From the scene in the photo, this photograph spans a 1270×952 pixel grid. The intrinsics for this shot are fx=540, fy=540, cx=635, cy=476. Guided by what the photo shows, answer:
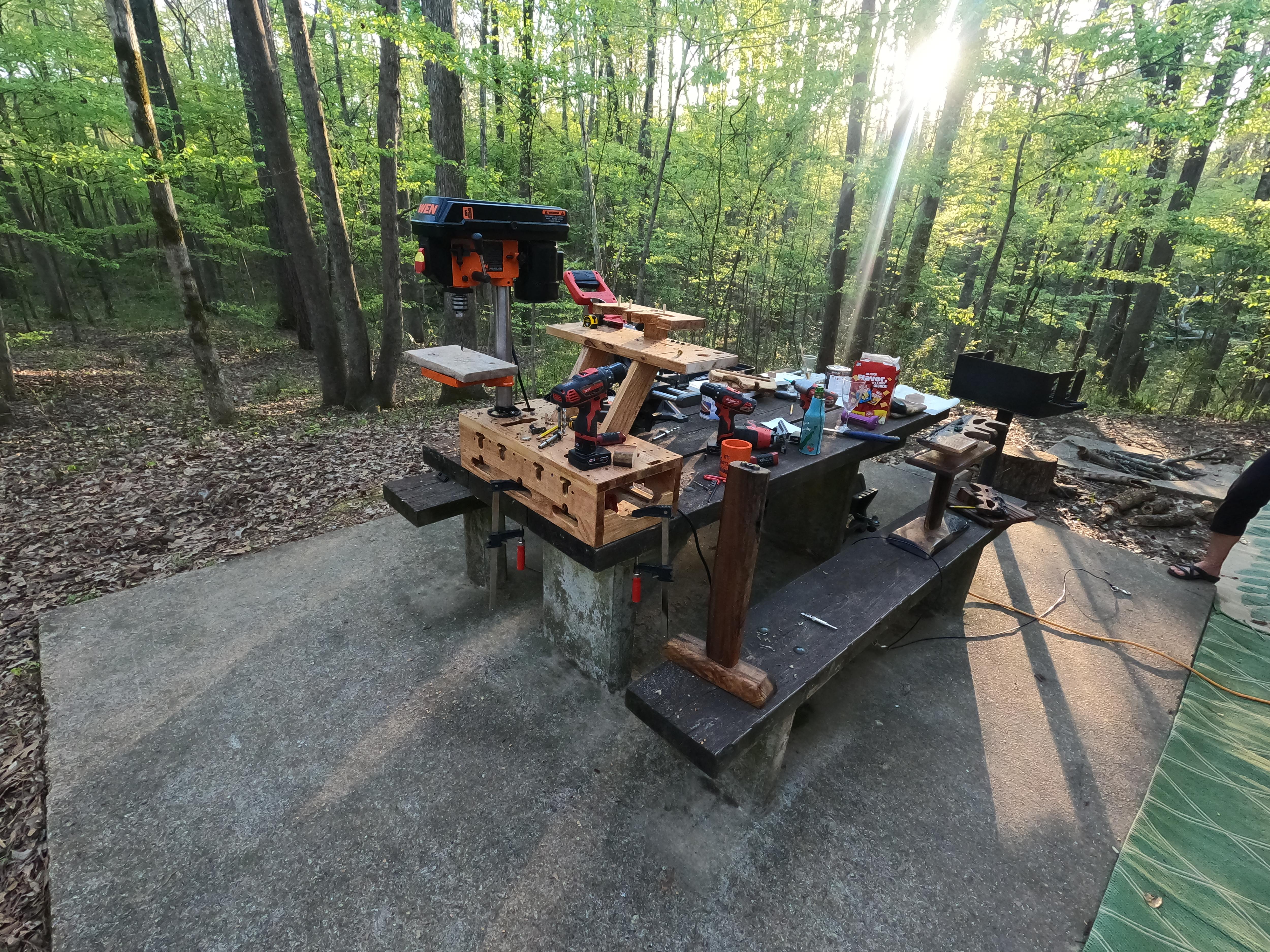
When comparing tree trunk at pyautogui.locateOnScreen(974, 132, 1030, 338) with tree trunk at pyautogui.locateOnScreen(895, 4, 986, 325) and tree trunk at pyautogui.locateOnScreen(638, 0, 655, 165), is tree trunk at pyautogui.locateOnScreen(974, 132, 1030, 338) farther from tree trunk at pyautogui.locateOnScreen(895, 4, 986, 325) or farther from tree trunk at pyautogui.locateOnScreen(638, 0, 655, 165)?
tree trunk at pyautogui.locateOnScreen(638, 0, 655, 165)

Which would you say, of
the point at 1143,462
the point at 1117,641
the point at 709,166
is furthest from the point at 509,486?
the point at 709,166

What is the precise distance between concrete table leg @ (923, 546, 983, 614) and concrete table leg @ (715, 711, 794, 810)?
65.8 inches

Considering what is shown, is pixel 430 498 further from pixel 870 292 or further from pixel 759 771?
pixel 870 292

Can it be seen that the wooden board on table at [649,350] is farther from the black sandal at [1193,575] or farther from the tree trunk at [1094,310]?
the tree trunk at [1094,310]

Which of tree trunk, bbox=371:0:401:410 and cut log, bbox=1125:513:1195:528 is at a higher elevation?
tree trunk, bbox=371:0:401:410

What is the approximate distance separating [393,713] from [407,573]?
120cm

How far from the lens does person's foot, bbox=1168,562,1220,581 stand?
3984 mm

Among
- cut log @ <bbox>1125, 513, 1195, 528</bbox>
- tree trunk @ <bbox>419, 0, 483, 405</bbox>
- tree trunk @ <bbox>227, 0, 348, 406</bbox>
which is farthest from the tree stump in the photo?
tree trunk @ <bbox>227, 0, 348, 406</bbox>

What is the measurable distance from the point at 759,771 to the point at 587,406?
1670 mm

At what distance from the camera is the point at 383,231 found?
6.73 metres

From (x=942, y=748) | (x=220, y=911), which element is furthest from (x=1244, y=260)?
(x=220, y=911)

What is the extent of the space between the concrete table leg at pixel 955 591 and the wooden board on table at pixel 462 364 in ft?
9.36

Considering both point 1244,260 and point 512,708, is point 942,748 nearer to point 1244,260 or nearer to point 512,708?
point 512,708

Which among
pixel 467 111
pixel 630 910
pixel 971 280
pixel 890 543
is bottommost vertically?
pixel 630 910
